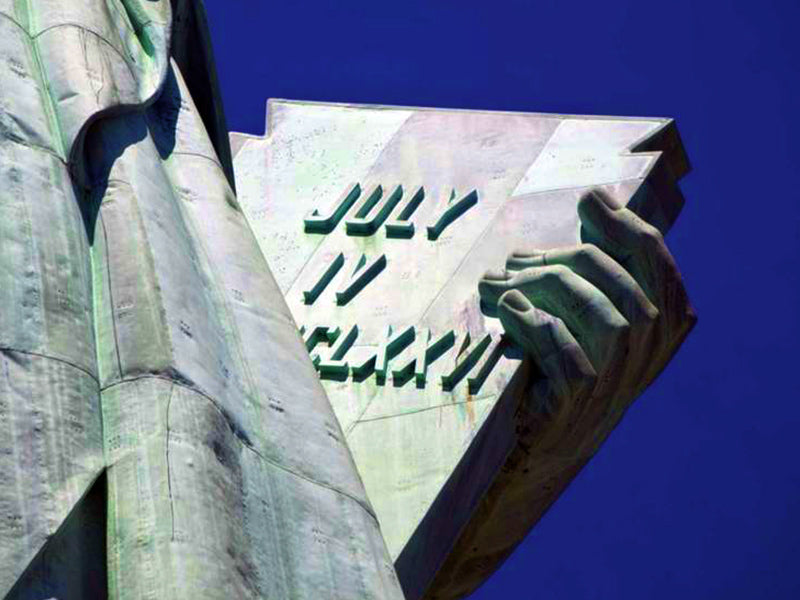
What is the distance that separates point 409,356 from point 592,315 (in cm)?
77

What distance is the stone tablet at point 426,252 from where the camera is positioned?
40.0ft

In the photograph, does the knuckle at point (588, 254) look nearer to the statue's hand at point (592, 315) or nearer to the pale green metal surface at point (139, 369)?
the statue's hand at point (592, 315)

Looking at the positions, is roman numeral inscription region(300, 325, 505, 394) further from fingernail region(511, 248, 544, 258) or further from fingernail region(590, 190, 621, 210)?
fingernail region(590, 190, 621, 210)

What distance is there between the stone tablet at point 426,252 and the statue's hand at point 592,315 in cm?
14

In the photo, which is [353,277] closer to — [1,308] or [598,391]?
[598,391]

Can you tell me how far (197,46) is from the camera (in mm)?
11227

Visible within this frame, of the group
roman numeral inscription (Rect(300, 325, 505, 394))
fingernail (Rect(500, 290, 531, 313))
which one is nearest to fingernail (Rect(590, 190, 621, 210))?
fingernail (Rect(500, 290, 531, 313))

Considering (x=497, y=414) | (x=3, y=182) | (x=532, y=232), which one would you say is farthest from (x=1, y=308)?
(x=532, y=232)

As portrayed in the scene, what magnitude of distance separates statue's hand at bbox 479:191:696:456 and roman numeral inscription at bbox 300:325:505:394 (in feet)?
0.64

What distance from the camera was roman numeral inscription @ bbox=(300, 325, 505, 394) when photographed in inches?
494

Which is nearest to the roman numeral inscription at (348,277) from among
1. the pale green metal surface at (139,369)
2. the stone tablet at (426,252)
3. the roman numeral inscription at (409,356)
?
the stone tablet at (426,252)

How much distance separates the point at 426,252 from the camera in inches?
531

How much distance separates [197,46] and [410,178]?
9.69 feet

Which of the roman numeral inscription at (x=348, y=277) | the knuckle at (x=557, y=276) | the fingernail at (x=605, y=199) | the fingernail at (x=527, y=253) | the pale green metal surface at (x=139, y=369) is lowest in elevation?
the roman numeral inscription at (x=348, y=277)
